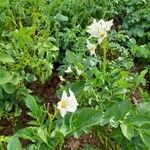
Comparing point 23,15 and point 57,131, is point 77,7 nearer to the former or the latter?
point 23,15

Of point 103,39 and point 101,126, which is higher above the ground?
point 103,39

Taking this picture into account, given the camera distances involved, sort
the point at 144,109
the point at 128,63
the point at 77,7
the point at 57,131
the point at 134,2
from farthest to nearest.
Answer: the point at 134,2, the point at 77,7, the point at 128,63, the point at 144,109, the point at 57,131

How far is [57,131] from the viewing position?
2.10 meters

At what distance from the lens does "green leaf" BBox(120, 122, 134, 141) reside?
2.11 meters

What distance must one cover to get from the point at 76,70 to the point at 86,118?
38 cm

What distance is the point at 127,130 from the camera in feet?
6.99

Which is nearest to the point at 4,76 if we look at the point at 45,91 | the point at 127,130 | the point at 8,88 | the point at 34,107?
the point at 8,88

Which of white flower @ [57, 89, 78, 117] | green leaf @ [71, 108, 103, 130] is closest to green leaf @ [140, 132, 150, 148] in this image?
green leaf @ [71, 108, 103, 130]

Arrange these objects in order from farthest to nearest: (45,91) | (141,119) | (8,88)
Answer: (45,91) → (8,88) → (141,119)

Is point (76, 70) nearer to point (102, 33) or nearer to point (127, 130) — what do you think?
point (102, 33)

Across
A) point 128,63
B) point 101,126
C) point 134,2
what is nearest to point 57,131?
point 101,126

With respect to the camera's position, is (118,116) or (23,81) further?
(23,81)

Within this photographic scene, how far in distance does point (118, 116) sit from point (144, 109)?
162mm

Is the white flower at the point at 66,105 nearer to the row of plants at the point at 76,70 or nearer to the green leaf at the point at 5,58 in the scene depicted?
the row of plants at the point at 76,70
